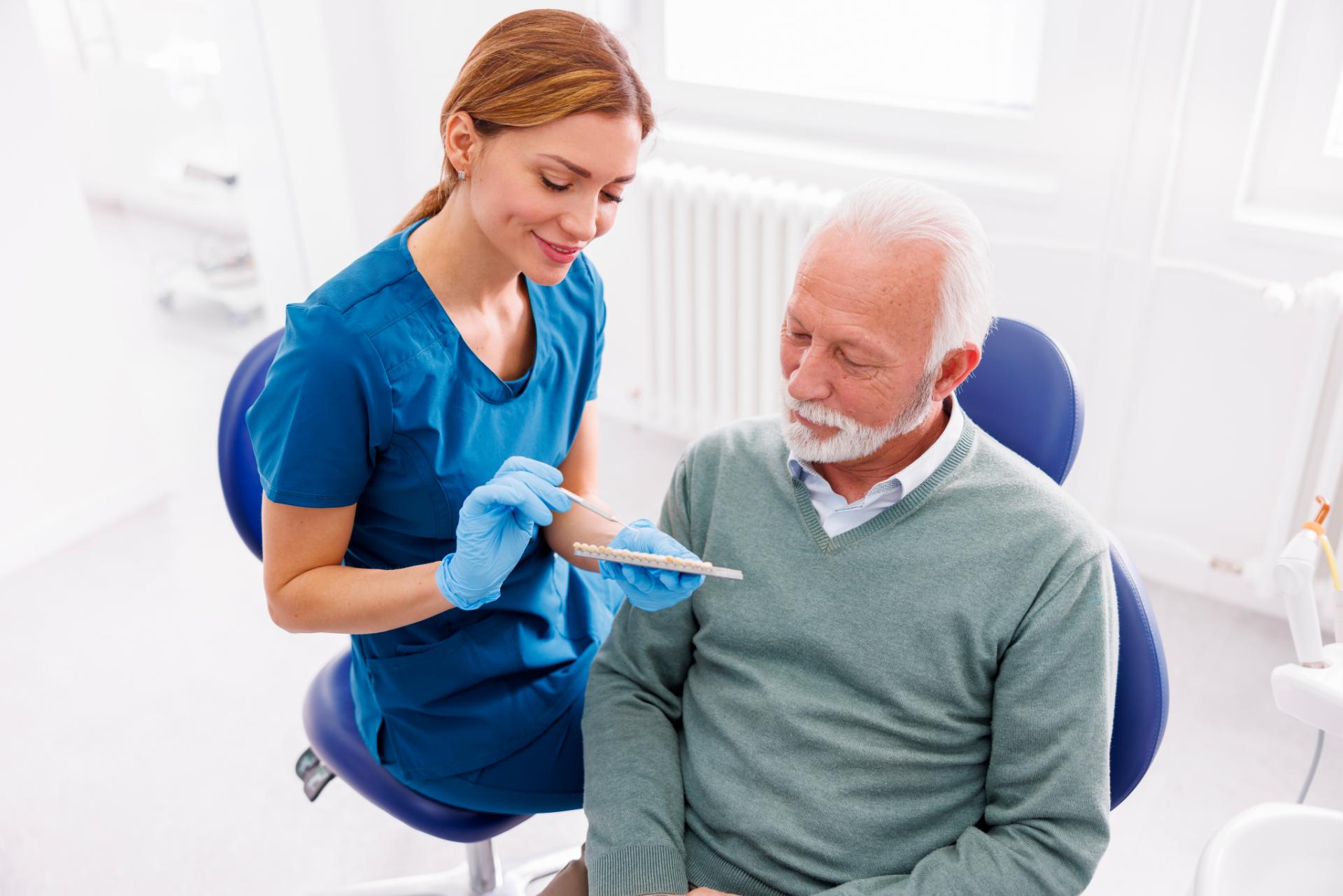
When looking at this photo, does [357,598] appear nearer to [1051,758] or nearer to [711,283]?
[1051,758]

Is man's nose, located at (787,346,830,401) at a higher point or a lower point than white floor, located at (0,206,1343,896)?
higher

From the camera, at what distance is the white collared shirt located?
3.96 feet

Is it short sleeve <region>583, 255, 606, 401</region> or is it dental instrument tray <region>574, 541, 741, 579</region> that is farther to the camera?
short sleeve <region>583, 255, 606, 401</region>

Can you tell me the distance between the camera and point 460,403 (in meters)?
1.26

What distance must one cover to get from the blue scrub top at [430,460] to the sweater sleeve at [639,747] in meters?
0.12

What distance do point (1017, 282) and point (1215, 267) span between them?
0.38 meters

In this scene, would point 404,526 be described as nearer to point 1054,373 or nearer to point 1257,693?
point 1054,373

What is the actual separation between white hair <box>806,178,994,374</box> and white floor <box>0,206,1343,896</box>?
44.0 inches

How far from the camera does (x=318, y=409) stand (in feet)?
3.76

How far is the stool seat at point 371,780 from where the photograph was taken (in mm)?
1400

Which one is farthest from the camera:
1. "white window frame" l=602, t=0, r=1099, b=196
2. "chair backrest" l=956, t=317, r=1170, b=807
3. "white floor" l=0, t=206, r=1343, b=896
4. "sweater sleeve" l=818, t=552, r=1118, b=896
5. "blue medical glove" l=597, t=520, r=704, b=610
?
"white window frame" l=602, t=0, r=1099, b=196

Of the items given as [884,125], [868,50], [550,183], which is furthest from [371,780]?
[868,50]

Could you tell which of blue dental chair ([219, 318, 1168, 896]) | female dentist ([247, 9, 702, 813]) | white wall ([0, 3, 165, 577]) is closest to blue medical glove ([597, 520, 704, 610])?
female dentist ([247, 9, 702, 813])

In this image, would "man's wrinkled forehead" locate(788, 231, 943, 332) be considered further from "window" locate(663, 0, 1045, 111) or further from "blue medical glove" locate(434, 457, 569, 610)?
"window" locate(663, 0, 1045, 111)
